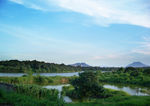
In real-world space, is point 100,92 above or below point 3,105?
below

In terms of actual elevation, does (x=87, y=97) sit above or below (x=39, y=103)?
below

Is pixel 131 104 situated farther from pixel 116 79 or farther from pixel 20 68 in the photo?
pixel 20 68

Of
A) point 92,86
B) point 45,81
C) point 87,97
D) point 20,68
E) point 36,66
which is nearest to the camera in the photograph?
point 92,86

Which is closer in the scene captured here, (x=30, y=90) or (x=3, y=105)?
(x=3, y=105)

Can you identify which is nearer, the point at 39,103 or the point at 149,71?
the point at 39,103

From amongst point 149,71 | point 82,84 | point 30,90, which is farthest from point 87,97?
point 149,71

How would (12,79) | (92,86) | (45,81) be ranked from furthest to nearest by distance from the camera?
(45,81) < (12,79) < (92,86)

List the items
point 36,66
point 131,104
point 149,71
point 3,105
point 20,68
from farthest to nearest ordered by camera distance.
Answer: point 36,66
point 20,68
point 149,71
point 131,104
point 3,105

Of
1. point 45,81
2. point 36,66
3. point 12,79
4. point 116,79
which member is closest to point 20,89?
point 12,79

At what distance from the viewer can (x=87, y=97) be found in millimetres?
19562

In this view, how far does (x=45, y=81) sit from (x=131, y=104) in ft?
112

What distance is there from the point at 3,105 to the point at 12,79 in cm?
2987

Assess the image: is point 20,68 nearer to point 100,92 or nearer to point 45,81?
point 45,81

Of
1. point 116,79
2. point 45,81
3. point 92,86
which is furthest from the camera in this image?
point 116,79
